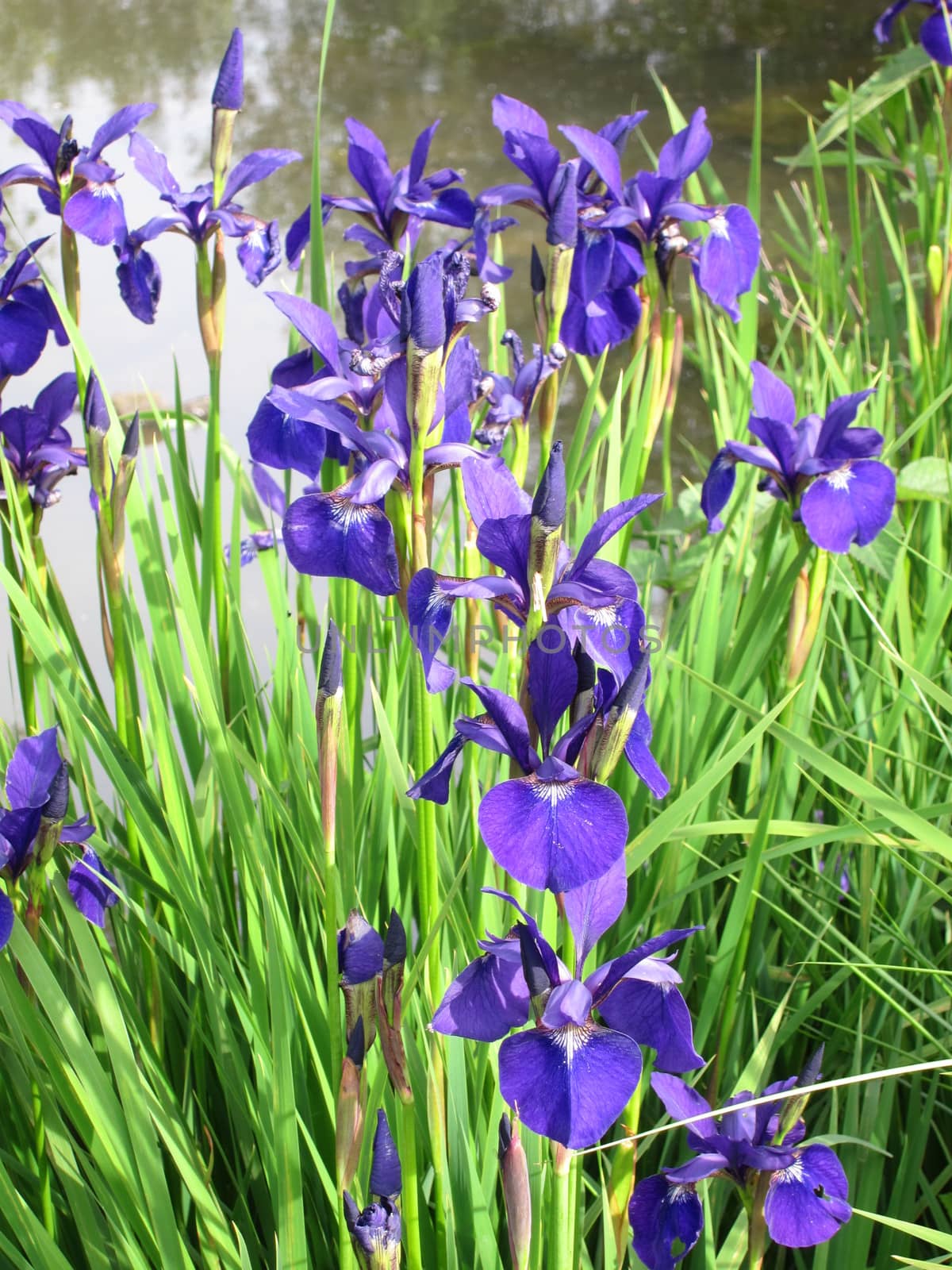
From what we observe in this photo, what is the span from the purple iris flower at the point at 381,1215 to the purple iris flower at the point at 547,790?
206mm

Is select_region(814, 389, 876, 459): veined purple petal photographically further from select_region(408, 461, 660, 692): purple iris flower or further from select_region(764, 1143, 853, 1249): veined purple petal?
select_region(764, 1143, 853, 1249): veined purple petal

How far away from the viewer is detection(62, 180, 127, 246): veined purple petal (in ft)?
3.91

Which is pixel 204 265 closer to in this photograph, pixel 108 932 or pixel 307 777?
pixel 307 777

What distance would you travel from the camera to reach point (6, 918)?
0.84 meters

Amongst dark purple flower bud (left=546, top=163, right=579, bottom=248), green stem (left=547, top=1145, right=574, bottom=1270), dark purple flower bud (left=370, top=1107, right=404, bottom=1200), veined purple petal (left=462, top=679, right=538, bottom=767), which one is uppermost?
dark purple flower bud (left=546, top=163, right=579, bottom=248)

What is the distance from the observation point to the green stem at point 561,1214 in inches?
28.0

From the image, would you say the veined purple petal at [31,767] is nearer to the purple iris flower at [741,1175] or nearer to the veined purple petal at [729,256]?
the purple iris flower at [741,1175]

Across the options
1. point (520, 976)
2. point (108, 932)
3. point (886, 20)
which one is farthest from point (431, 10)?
point (520, 976)

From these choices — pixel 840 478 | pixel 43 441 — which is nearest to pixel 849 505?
pixel 840 478

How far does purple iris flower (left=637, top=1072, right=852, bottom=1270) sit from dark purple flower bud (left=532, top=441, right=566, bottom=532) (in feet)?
1.52

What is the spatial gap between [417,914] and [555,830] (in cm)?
82

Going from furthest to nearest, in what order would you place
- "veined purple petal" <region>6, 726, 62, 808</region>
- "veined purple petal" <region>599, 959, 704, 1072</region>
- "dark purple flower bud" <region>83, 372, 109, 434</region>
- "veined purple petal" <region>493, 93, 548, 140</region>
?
1. "veined purple petal" <region>493, 93, 548, 140</region>
2. "dark purple flower bud" <region>83, 372, 109, 434</region>
3. "veined purple petal" <region>6, 726, 62, 808</region>
4. "veined purple petal" <region>599, 959, 704, 1072</region>

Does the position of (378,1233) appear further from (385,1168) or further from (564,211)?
(564,211)

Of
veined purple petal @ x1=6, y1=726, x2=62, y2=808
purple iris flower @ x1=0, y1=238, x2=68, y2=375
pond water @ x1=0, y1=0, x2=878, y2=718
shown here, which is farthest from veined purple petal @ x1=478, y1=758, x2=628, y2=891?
pond water @ x1=0, y1=0, x2=878, y2=718
